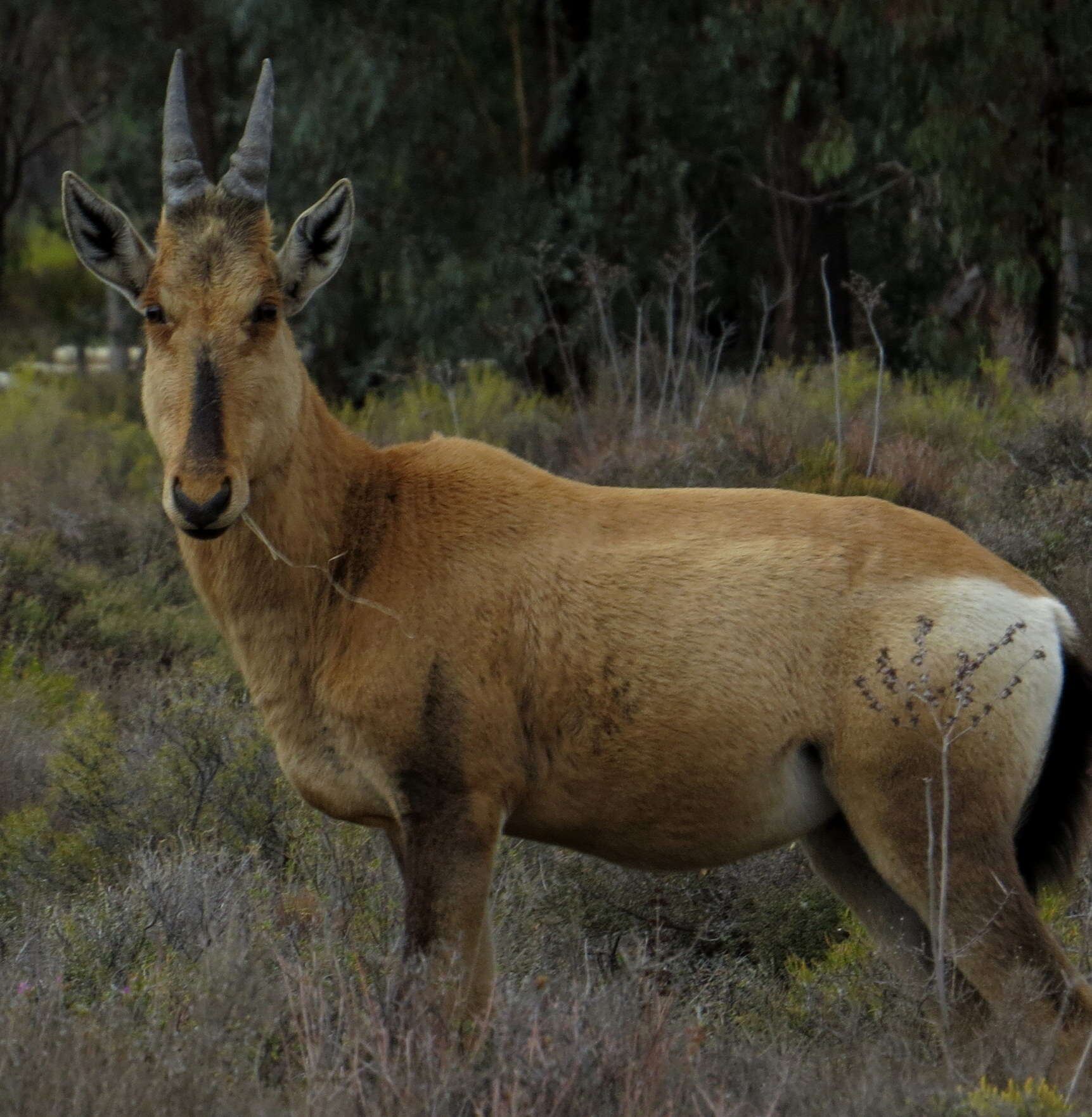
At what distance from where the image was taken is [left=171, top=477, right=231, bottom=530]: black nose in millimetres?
4164

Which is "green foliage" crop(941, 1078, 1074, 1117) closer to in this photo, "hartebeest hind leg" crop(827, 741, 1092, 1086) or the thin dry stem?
"hartebeest hind leg" crop(827, 741, 1092, 1086)

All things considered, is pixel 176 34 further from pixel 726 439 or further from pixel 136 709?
pixel 136 709

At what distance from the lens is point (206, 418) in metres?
4.30

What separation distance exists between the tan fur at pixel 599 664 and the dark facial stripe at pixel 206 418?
30 millimetres

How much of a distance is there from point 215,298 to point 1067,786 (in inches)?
108

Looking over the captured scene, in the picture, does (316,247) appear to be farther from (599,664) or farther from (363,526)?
(599,664)

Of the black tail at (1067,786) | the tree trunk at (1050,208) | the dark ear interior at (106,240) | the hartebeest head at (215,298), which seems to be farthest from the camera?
the tree trunk at (1050,208)

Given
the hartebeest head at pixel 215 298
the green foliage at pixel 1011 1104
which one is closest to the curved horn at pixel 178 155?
the hartebeest head at pixel 215 298

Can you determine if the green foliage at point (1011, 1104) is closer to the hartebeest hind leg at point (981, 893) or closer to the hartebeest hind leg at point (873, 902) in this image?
the hartebeest hind leg at point (981, 893)

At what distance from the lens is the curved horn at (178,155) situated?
15.5 ft

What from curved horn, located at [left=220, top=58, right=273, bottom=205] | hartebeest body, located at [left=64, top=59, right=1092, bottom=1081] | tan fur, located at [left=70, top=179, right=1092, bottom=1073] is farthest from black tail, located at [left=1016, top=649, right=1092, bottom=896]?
curved horn, located at [left=220, top=58, right=273, bottom=205]

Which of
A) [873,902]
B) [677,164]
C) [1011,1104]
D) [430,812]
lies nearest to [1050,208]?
[677,164]

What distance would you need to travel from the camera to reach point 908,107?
16.8m

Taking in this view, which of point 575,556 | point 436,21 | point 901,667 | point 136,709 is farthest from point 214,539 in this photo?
point 436,21
